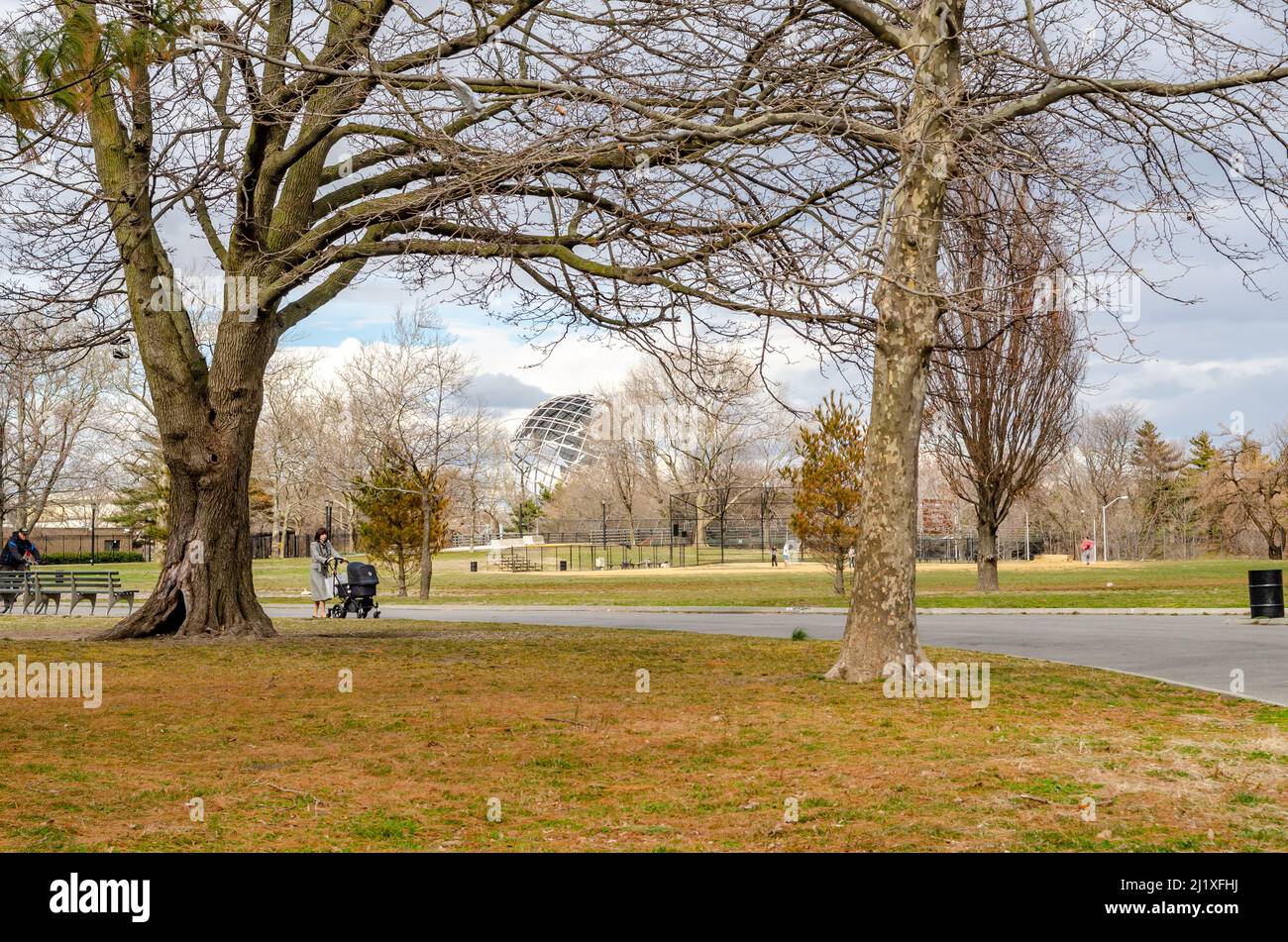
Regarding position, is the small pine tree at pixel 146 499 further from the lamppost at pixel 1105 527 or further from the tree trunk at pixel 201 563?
the lamppost at pixel 1105 527

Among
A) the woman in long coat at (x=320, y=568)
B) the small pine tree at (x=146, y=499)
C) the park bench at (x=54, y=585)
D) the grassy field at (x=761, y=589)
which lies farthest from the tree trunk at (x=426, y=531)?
the small pine tree at (x=146, y=499)

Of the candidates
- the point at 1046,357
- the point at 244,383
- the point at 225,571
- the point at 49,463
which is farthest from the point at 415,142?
the point at 49,463

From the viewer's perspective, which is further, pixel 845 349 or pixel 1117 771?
pixel 845 349

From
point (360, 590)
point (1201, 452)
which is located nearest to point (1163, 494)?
point (1201, 452)

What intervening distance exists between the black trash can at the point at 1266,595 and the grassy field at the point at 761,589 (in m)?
3.28

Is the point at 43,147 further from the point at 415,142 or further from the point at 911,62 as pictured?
the point at 911,62

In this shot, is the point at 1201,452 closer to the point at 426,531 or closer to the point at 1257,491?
the point at 1257,491

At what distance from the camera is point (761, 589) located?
35750mm

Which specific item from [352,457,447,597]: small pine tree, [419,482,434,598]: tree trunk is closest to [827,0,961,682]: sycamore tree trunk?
[419,482,434,598]: tree trunk

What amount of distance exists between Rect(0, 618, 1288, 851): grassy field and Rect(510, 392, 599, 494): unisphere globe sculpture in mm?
91937

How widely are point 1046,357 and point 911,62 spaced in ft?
64.8

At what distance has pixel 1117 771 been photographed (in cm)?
714

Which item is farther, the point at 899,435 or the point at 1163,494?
the point at 1163,494

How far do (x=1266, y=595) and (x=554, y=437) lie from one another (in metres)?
100
